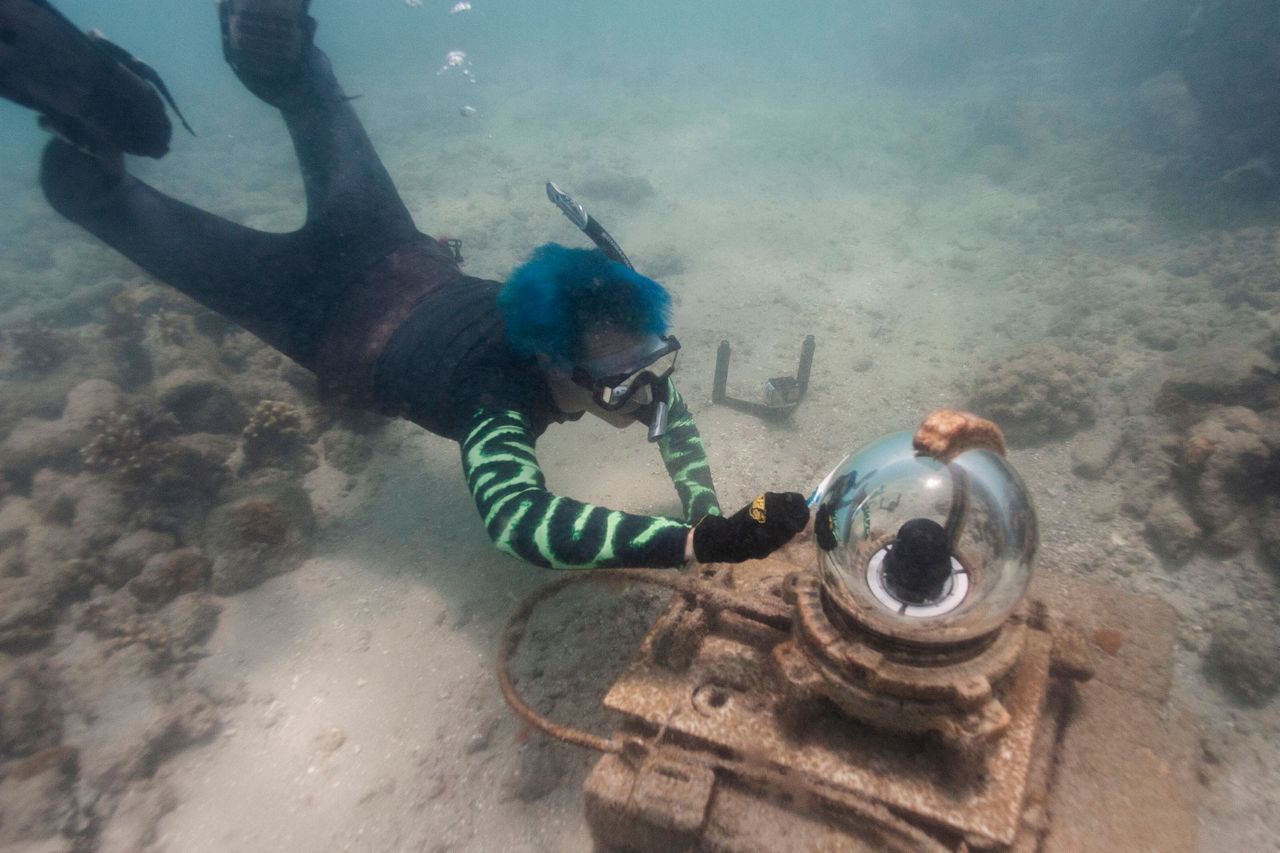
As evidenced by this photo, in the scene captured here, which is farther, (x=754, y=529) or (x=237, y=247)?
(x=237, y=247)

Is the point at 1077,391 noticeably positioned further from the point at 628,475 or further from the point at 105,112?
the point at 105,112

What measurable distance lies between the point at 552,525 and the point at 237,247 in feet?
13.6

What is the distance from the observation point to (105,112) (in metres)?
4.81

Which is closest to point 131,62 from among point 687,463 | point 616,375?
point 616,375

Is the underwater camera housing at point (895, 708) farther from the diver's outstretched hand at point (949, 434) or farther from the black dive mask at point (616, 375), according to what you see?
the black dive mask at point (616, 375)

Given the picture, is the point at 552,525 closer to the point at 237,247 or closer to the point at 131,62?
the point at 237,247

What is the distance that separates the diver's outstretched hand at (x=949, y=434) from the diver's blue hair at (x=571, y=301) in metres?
1.87

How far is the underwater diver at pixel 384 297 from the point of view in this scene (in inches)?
124

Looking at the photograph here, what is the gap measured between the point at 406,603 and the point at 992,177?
2008 cm

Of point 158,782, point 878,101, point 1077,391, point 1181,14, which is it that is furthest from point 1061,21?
point 158,782

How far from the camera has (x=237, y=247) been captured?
4961mm

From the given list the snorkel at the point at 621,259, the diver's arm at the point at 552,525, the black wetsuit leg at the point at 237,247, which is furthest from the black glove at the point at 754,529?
the black wetsuit leg at the point at 237,247

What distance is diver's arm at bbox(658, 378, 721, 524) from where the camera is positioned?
4543mm

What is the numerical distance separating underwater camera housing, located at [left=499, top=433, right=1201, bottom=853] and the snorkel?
1365 millimetres
